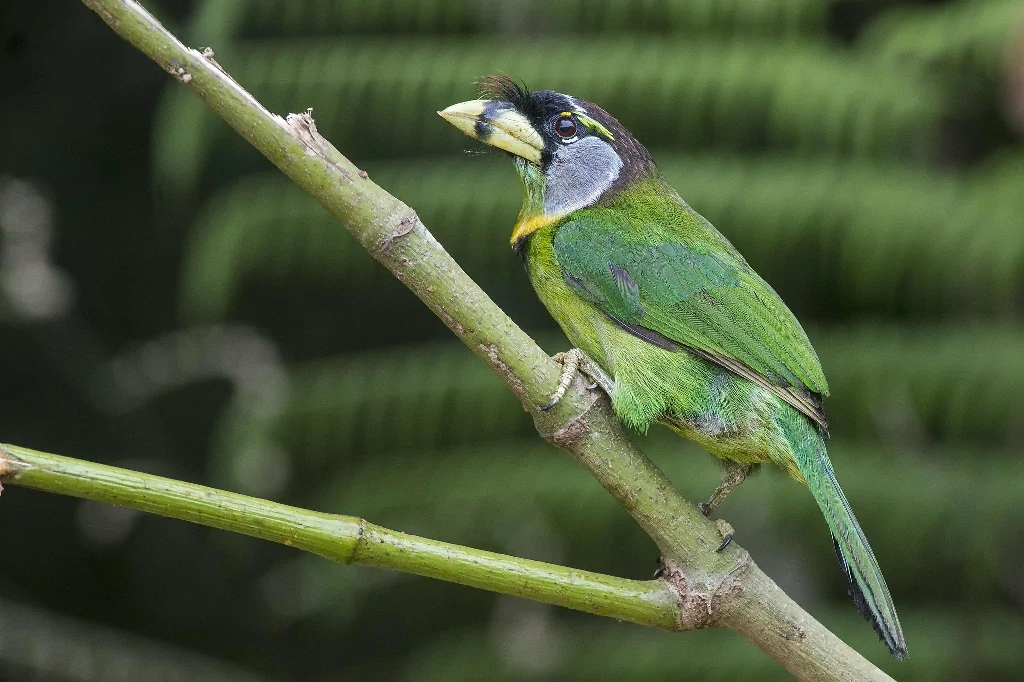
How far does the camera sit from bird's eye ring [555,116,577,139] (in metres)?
2.00

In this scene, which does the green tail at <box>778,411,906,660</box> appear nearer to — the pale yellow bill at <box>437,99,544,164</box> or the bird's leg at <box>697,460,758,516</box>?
the bird's leg at <box>697,460,758,516</box>

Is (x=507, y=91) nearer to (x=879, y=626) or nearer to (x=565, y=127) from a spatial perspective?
(x=565, y=127)

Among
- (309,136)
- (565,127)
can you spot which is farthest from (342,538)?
(565,127)

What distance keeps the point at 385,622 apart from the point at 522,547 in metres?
0.93

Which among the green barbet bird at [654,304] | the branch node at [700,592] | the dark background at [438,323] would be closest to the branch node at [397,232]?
the green barbet bird at [654,304]

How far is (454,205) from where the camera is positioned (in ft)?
9.79

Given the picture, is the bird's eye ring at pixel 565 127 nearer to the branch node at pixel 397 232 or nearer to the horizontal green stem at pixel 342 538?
the branch node at pixel 397 232

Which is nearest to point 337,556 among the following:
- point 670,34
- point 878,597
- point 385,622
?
point 878,597

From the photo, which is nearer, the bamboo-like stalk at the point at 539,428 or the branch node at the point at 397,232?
the bamboo-like stalk at the point at 539,428

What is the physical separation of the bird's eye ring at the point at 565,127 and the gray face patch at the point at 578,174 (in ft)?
0.07

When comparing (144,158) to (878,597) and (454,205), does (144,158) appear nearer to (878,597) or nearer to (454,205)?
(454,205)

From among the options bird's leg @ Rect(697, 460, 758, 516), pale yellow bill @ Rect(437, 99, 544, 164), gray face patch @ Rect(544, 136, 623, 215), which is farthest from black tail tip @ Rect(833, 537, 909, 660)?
pale yellow bill @ Rect(437, 99, 544, 164)

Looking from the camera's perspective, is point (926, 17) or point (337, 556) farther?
point (926, 17)

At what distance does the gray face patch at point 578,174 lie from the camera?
198cm
